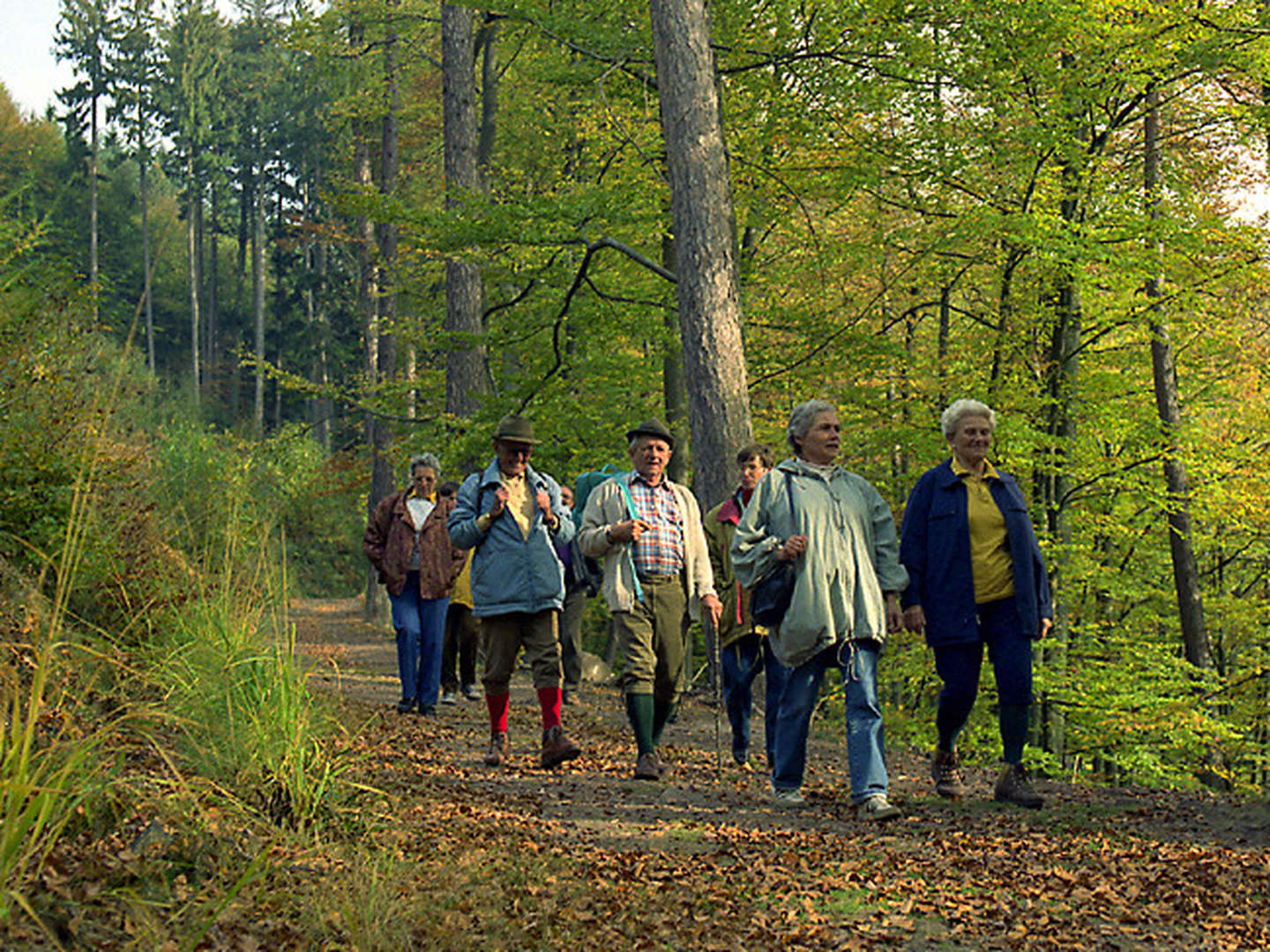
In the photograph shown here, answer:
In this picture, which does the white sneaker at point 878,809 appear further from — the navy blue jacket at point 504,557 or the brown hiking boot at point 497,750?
the brown hiking boot at point 497,750

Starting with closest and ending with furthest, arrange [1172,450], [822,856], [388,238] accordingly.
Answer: [822,856]
[1172,450]
[388,238]

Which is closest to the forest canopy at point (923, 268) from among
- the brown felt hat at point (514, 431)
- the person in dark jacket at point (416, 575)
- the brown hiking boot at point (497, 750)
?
the person in dark jacket at point (416, 575)

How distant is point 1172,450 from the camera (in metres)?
13.9

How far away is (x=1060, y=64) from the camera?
45.4 ft

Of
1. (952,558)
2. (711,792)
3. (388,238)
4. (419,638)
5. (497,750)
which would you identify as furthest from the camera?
(388,238)

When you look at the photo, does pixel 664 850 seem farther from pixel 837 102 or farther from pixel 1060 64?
pixel 1060 64

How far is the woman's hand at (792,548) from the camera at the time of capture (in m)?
6.05

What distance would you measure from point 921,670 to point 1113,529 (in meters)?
3.31

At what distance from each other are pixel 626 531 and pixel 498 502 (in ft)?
2.83

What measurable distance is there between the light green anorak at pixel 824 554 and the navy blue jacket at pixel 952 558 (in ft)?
0.64

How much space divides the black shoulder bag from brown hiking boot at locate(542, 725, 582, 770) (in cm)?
152

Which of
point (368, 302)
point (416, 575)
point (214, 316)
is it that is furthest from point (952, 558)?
point (214, 316)

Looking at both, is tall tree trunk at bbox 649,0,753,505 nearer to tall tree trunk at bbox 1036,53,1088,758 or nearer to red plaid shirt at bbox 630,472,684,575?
red plaid shirt at bbox 630,472,684,575

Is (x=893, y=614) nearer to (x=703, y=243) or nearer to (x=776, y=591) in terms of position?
(x=776, y=591)
